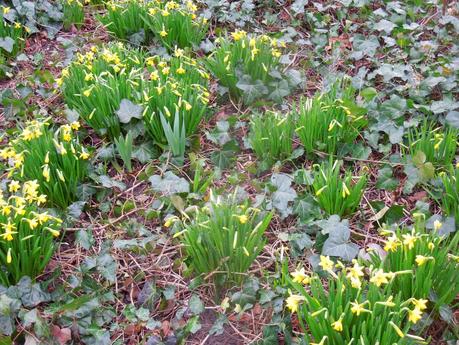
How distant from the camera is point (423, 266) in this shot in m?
1.71

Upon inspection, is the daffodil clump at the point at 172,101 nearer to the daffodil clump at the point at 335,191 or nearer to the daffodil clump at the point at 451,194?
the daffodil clump at the point at 335,191

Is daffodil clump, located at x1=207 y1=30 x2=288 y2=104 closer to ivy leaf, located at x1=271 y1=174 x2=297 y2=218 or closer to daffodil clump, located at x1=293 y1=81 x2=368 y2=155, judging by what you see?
daffodil clump, located at x1=293 y1=81 x2=368 y2=155

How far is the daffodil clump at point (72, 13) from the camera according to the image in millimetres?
3775

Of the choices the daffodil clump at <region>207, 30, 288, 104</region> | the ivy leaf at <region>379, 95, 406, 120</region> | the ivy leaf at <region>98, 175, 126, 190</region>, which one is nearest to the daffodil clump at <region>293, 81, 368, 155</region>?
the ivy leaf at <region>379, 95, 406, 120</region>

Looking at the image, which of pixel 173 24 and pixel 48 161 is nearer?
pixel 48 161

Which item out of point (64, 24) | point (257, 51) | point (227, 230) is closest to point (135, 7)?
point (64, 24)

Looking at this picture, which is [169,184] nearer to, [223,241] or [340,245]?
[223,241]

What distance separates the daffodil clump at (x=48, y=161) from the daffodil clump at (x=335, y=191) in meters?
1.05

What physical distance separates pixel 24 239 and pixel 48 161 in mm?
425

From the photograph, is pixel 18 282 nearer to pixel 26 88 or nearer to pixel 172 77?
pixel 172 77

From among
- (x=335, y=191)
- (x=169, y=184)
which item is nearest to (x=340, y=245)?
(x=335, y=191)

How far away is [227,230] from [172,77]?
3.63ft

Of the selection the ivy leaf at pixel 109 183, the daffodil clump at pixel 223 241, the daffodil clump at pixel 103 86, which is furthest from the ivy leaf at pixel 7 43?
the daffodil clump at pixel 223 241

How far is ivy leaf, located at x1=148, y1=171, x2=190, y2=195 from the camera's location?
2424 mm
